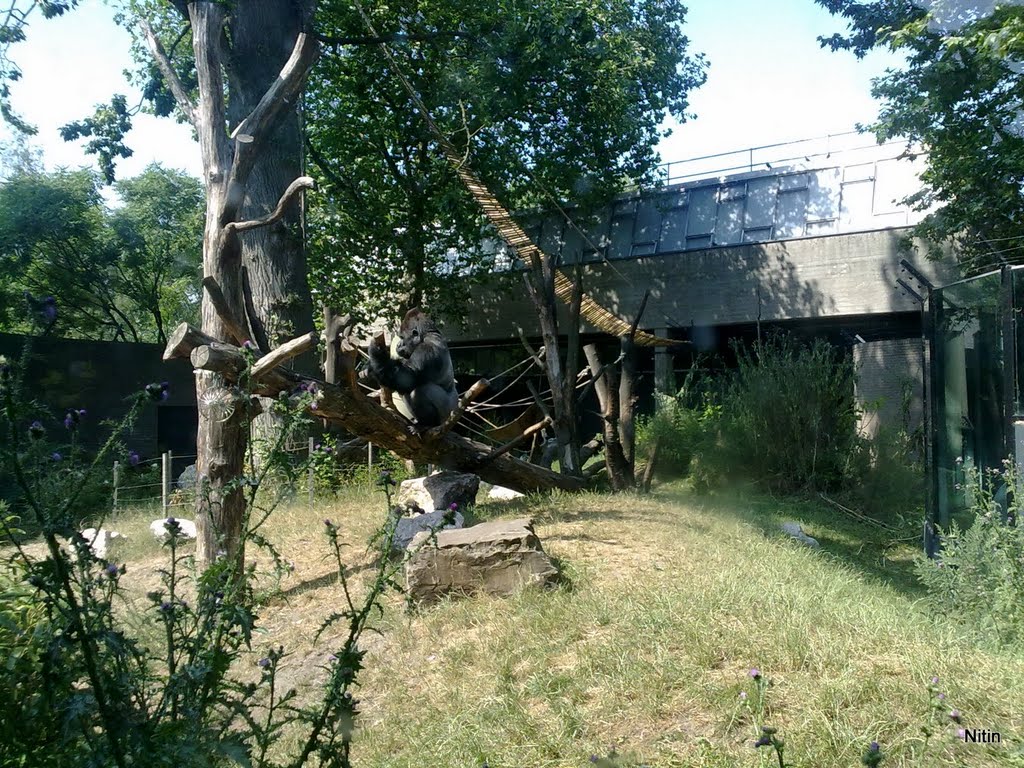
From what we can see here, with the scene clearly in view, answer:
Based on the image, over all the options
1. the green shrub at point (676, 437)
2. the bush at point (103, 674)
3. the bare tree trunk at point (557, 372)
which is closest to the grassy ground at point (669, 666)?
the bush at point (103, 674)

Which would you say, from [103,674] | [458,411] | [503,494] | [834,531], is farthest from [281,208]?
[834,531]

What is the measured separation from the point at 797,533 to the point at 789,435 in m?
3.03

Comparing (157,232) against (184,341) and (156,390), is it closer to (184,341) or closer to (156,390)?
(184,341)

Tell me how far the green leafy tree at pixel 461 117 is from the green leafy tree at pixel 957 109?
12.9 feet

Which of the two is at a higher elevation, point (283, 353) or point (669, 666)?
point (283, 353)

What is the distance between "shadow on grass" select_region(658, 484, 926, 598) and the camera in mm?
→ 6680

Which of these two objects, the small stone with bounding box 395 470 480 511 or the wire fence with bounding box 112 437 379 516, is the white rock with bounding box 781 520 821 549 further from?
the wire fence with bounding box 112 437 379 516

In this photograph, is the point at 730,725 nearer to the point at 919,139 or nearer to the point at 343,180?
the point at 919,139

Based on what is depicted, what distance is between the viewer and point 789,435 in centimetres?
1021

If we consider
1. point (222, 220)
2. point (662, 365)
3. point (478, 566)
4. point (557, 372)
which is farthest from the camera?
point (662, 365)

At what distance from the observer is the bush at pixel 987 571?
12.8 ft

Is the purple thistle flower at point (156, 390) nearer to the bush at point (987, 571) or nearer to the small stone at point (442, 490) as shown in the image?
the bush at point (987, 571)

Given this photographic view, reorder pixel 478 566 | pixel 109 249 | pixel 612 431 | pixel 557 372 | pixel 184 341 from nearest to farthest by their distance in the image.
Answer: pixel 478 566
pixel 184 341
pixel 612 431
pixel 557 372
pixel 109 249

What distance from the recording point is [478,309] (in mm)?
19453
